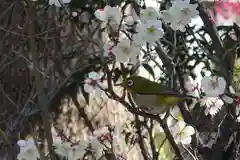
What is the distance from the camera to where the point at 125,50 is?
1.28 metres

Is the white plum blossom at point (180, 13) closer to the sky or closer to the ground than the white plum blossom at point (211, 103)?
closer to the sky

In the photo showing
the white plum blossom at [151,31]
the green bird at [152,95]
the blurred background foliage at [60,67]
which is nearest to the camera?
the white plum blossom at [151,31]

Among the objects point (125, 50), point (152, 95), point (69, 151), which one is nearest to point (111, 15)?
point (125, 50)

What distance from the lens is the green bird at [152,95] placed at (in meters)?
1.39

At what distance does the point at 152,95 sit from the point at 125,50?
0.21 meters

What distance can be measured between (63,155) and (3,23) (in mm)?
1202

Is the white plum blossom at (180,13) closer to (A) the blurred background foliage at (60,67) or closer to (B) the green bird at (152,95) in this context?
(B) the green bird at (152,95)

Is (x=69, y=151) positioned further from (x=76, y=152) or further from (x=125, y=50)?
(x=125, y=50)

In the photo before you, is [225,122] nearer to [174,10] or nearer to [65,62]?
[174,10]

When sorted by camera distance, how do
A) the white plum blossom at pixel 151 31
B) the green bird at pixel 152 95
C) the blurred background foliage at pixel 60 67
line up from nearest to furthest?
the white plum blossom at pixel 151 31 < the green bird at pixel 152 95 < the blurred background foliage at pixel 60 67

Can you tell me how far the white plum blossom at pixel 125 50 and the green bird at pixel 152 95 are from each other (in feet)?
0.49

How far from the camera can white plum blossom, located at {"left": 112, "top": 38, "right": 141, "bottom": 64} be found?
1271mm

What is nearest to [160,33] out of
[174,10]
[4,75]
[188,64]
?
[174,10]

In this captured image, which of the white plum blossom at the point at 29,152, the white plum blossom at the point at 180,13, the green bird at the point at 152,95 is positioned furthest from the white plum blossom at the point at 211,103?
the white plum blossom at the point at 29,152
